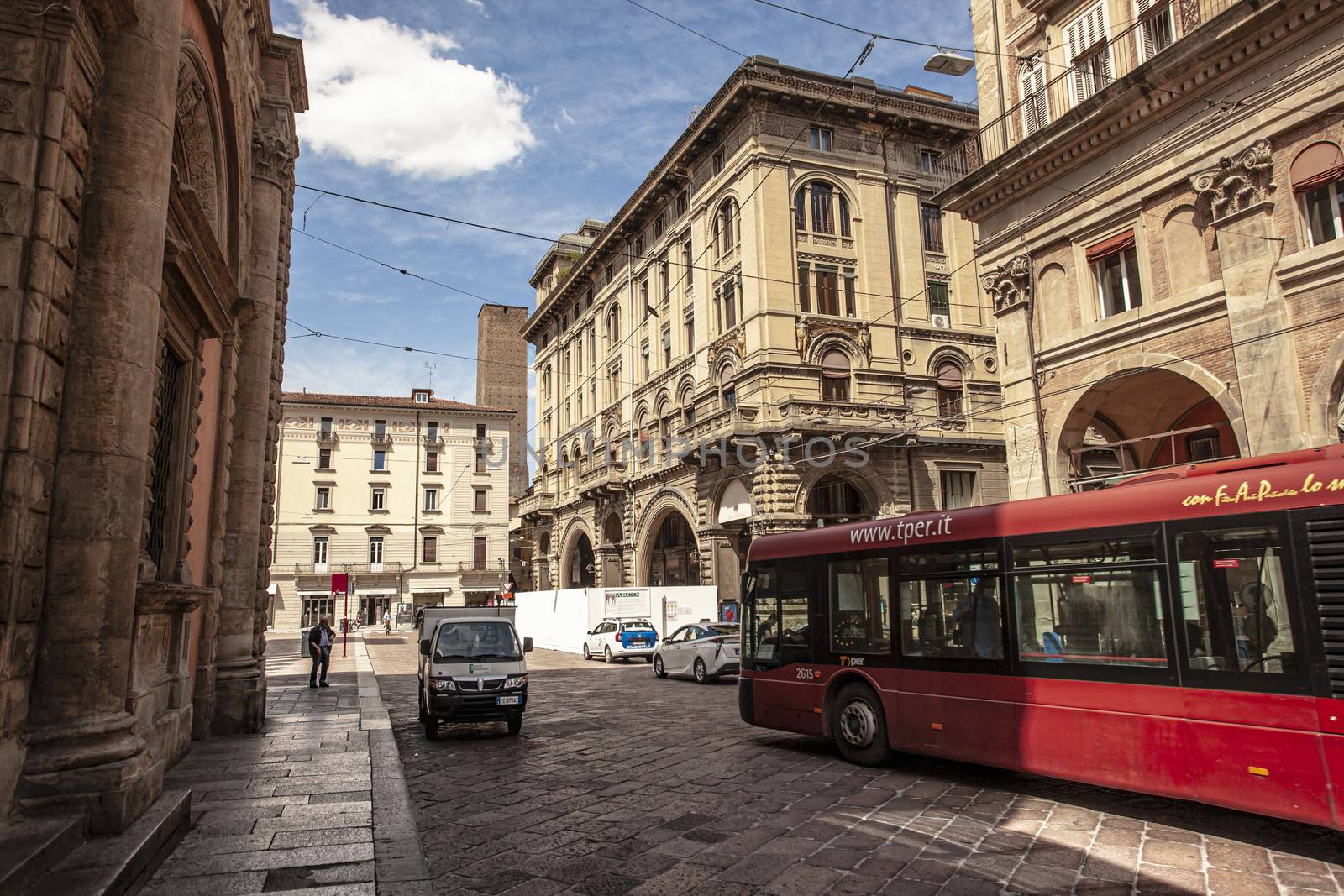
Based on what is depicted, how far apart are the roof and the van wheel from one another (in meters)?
40.2

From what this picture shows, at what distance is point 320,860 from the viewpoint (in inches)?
218

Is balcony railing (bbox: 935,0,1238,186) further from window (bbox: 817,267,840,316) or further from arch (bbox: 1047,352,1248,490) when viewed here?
window (bbox: 817,267,840,316)

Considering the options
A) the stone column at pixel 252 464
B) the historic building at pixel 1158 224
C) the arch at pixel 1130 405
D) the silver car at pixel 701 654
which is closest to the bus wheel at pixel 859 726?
the historic building at pixel 1158 224

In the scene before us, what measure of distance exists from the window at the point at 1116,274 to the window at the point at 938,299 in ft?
55.3

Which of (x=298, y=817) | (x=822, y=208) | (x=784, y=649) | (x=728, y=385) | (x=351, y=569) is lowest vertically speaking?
(x=298, y=817)

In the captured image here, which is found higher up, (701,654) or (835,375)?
(835,375)

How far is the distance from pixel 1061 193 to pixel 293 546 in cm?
4759

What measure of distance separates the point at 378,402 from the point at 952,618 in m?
51.3

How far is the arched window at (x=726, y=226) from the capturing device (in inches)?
1247

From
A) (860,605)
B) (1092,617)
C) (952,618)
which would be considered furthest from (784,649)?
(1092,617)

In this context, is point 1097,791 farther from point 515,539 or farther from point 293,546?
point 515,539

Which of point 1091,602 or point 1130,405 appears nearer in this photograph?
point 1091,602

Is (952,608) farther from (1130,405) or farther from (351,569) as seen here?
(351,569)

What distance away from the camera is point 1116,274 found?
620 inches
